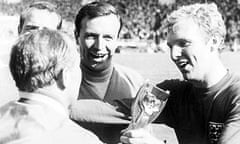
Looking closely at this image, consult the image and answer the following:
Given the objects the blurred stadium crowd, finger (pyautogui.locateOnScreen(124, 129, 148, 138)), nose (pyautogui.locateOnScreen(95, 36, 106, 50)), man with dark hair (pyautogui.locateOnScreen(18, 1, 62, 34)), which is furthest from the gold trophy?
the blurred stadium crowd

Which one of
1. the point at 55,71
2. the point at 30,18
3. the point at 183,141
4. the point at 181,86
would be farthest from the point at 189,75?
the point at 30,18

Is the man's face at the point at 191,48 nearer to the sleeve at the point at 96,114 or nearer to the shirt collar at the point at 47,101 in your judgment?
the sleeve at the point at 96,114

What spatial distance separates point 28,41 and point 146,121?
2.41 feet

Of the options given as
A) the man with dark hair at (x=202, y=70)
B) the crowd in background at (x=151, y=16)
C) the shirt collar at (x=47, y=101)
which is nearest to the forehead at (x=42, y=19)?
the man with dark hair at (x=202, y=70)

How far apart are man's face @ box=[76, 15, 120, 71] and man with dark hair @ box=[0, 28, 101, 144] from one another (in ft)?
3.66

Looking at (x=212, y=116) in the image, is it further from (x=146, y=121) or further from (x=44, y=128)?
(x=44, y=128)

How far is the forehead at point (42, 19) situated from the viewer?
3.51m

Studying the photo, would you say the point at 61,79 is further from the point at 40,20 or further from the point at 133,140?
the point at 40,20

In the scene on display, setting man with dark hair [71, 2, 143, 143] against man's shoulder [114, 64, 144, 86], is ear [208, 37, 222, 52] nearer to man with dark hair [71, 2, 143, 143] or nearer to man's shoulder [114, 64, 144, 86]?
man with dark hair [71, 2, 143, 143]

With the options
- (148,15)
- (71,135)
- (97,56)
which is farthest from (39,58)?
(148,15)

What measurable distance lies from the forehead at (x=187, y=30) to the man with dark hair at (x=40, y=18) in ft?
3.33

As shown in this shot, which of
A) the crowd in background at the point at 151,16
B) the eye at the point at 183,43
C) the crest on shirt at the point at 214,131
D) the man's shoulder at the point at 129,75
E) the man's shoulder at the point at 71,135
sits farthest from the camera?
the crowd in background at the point at 151,16

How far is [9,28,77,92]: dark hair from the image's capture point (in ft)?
6.47

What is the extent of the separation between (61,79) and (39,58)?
0.38ft
